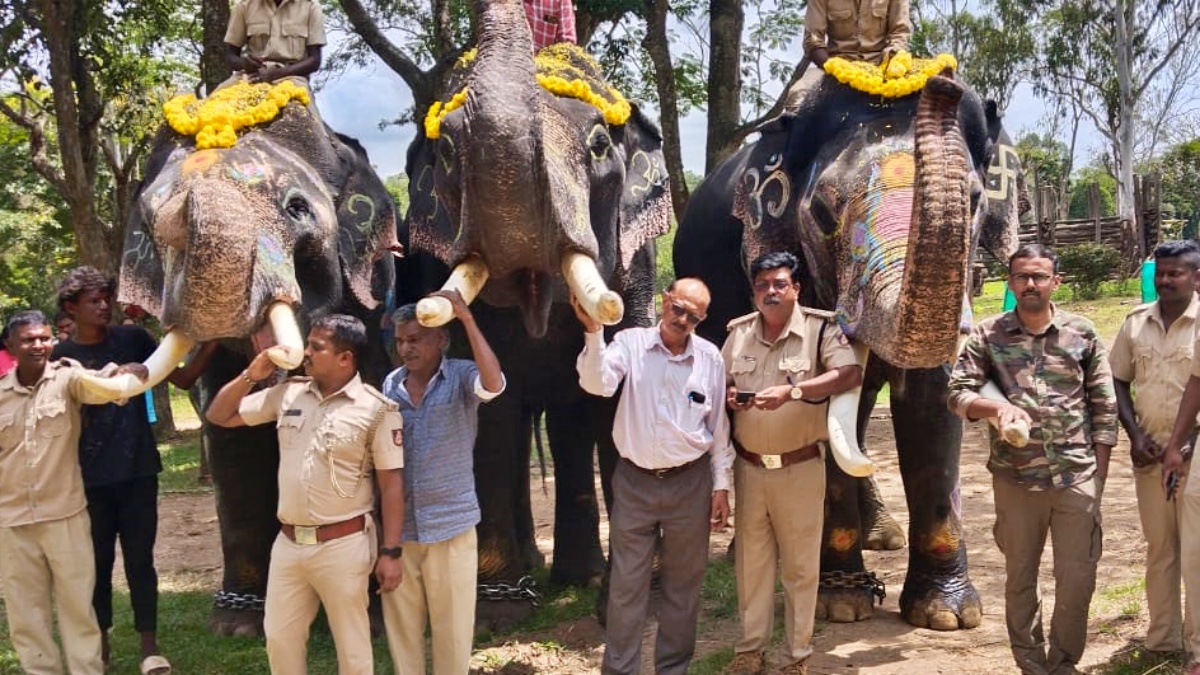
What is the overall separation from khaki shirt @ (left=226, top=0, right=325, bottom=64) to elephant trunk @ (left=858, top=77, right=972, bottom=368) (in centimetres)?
343

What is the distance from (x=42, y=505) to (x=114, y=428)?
46 cm

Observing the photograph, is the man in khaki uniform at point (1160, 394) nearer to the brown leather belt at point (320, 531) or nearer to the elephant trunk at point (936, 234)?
the elephant trunk at point (936, 234)

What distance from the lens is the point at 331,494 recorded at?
386 cm

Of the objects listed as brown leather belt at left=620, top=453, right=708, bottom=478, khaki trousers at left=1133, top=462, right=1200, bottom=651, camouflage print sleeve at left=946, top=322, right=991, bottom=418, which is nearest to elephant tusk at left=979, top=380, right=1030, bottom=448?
camouflage print sleeve at left=946, top=322, right=991, bottom=418

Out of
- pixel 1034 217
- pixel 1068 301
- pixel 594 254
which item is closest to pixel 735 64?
pixel 594 254

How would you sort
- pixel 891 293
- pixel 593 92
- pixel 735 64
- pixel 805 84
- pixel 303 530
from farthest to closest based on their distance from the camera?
pixel 735 64, pixel 805 84, pixel 593 92, pixel 891 293, pixel 303 530

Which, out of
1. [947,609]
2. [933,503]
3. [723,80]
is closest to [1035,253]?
[933,503]

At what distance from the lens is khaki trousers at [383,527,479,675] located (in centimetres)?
415

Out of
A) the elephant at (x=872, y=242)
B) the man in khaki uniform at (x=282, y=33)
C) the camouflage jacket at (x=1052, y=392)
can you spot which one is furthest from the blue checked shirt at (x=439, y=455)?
the man in khaki uniform at (x=282, y=33)

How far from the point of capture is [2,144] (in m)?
21.0

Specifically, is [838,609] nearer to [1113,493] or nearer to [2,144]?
[1113,493]

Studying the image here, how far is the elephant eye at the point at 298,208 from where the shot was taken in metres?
4.98

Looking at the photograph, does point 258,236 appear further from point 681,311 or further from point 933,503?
point 933,503

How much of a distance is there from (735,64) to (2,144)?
51.9ft
